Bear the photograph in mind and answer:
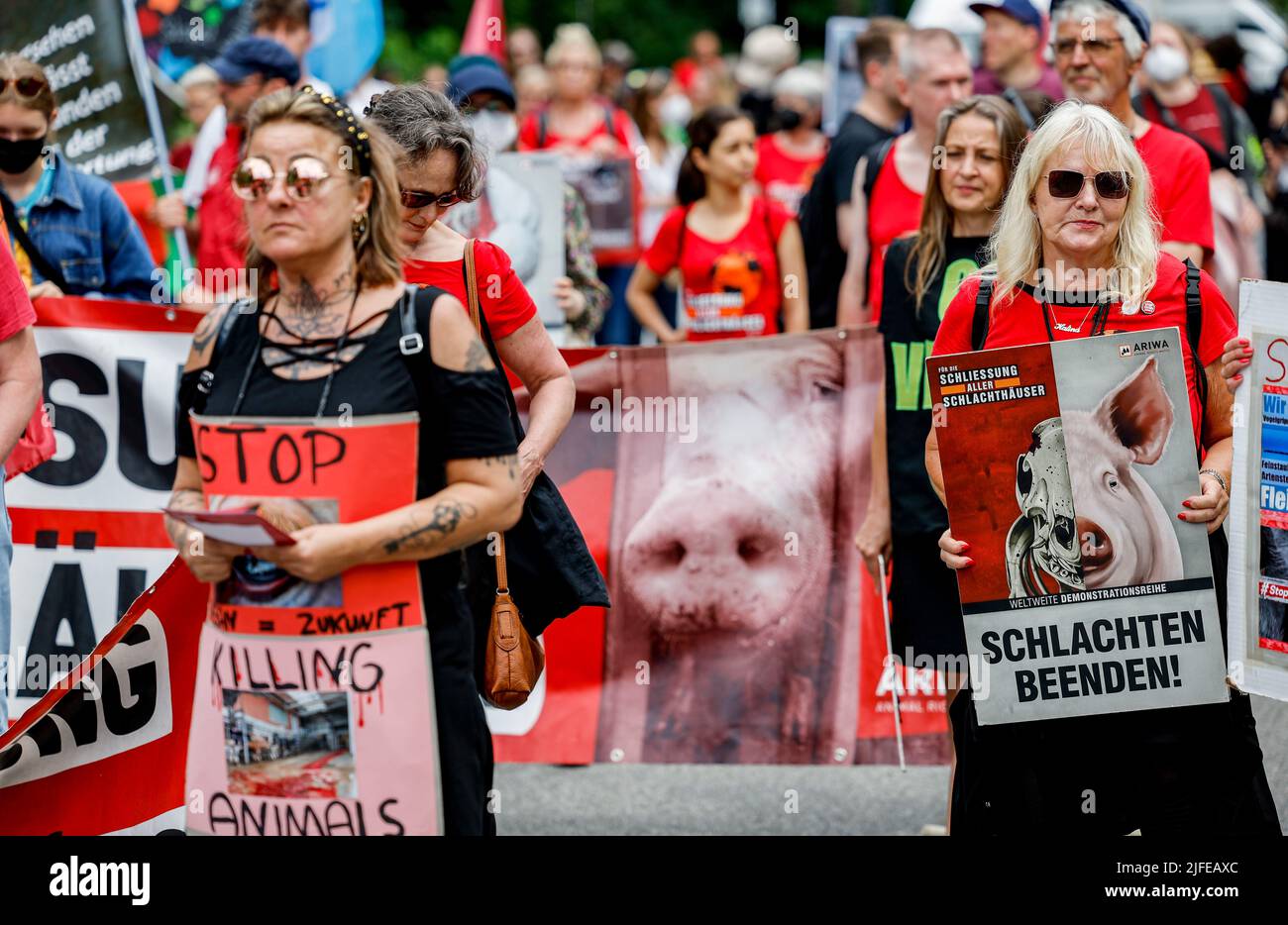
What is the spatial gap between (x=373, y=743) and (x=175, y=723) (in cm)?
134

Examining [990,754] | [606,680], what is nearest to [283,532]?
[990,754]

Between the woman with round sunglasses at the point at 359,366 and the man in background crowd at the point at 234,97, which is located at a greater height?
the man in background crowd at the point at 234,97

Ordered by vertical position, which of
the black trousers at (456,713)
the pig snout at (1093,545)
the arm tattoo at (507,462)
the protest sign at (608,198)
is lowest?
the black trousers at (456,713)

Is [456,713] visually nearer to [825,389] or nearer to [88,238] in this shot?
[825,389]

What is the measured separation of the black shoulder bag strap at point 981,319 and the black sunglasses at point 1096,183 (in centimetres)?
25

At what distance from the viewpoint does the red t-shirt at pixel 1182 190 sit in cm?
577

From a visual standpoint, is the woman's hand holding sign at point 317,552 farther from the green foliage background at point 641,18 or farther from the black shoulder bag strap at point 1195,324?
the green foliage background at point 641,18

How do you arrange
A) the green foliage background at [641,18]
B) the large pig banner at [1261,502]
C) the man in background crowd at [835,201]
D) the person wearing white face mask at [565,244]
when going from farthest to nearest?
the green foliage background at [641,18], the man in background crowd at [835,201], the person wearing white face mask at [565,244], the large pig banner at [1261,502]

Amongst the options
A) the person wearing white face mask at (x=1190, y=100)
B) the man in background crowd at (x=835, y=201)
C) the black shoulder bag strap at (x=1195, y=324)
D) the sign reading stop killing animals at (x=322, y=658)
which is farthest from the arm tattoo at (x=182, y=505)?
the person wearing white face mask at (x=1190, y=100)

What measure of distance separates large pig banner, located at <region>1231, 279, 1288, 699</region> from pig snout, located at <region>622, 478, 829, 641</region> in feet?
7.59

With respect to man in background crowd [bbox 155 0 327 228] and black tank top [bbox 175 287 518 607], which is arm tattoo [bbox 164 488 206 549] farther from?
man in background crowd [bbox 155 0 327 228]
